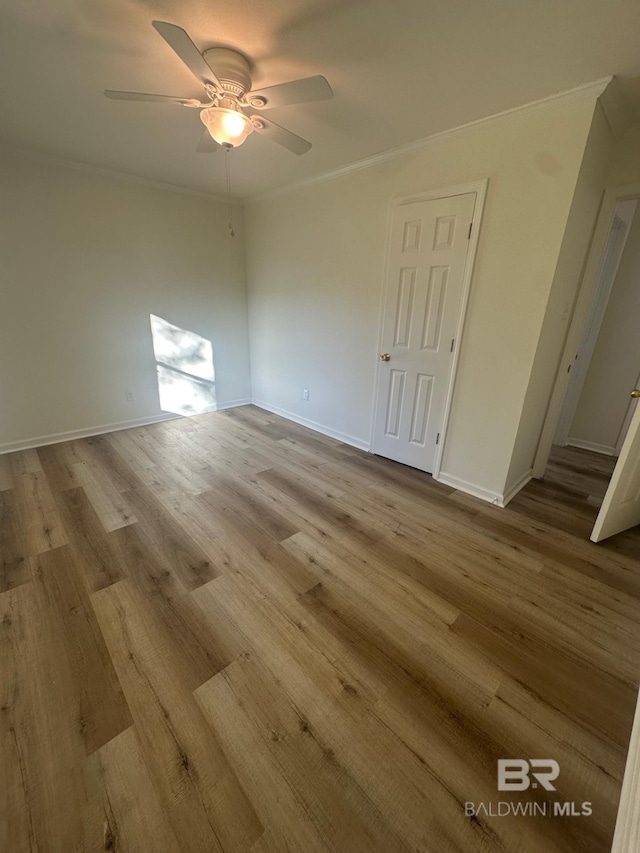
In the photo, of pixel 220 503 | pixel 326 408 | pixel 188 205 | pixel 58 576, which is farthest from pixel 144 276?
pixel 58 576

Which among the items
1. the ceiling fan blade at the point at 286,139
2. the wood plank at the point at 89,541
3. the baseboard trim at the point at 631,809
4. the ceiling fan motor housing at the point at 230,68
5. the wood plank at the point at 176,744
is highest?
the ceiling fan motor housing at the point at 230,68

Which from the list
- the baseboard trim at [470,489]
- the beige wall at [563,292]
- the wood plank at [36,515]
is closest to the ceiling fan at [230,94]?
the beige wall at [563,292]

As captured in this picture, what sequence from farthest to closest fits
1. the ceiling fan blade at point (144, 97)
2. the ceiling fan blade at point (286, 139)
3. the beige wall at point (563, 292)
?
the beige wall at point (563, 292) → the ceiling fan blade at point (286, 139) → the ceiling fan blade at point (144, 97)

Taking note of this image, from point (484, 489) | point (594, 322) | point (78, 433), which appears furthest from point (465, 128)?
point (78, 433)

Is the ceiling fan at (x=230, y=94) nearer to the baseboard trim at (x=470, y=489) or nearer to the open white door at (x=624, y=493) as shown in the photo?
the open white door at (x=624, y=493)

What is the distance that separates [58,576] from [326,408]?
2658 millimetres

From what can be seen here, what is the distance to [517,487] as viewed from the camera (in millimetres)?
2717

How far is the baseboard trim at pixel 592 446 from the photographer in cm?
347

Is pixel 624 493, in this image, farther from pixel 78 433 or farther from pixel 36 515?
pixel 78 433

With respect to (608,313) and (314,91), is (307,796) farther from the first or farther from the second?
(608,313)

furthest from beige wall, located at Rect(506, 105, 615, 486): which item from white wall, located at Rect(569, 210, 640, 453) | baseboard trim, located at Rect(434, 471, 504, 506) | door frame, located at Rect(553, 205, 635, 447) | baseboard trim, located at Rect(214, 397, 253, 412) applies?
baseboard trim, located at Rect(214, 397, 253, 412)

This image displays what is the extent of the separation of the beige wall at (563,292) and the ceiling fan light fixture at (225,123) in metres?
Result: 1.89

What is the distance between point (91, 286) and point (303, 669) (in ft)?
12.4

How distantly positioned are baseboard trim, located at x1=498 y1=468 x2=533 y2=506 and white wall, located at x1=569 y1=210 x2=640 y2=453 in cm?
131
